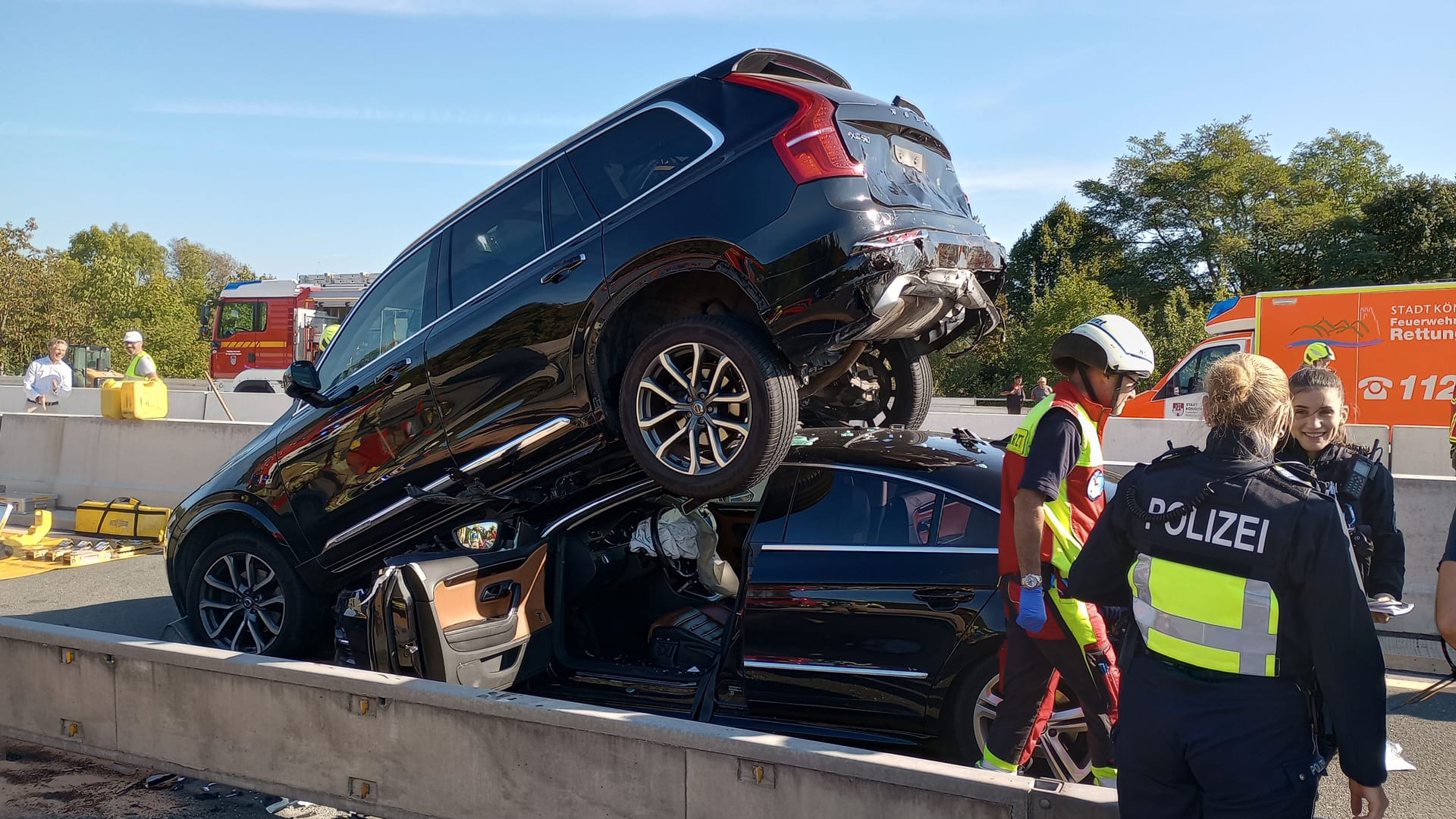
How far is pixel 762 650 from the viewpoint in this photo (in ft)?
13.2

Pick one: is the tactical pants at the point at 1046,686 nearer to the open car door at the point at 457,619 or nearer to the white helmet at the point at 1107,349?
the white helmet at the point at 1107,349

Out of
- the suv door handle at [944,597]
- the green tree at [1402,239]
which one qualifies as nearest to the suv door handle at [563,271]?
Answer: the suv door handle at [944,597]

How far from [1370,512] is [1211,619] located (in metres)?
2.62

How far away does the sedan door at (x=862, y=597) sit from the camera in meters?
3.82

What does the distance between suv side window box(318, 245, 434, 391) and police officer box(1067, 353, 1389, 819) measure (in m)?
3.62

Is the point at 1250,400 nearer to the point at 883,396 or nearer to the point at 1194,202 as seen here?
the point at 883,396

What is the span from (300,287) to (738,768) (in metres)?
23.1

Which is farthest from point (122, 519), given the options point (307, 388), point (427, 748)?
point (427, 748)

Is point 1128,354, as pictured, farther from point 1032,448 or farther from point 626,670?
point 626,670

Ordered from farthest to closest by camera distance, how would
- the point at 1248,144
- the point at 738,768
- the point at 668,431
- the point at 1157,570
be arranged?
the point at 1248,144 → the point at 668,431 → the point at 738,768 → the point at 1157,570

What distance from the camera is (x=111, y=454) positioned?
11.1 metres

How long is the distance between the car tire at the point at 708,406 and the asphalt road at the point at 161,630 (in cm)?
214

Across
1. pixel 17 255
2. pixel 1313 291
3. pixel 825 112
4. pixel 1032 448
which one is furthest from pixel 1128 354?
pixel 17 255

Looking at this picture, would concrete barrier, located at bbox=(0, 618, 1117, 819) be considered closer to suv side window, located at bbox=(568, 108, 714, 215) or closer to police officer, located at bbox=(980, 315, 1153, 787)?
police officer, located at bbox=(980, 315, 1153, 787)
